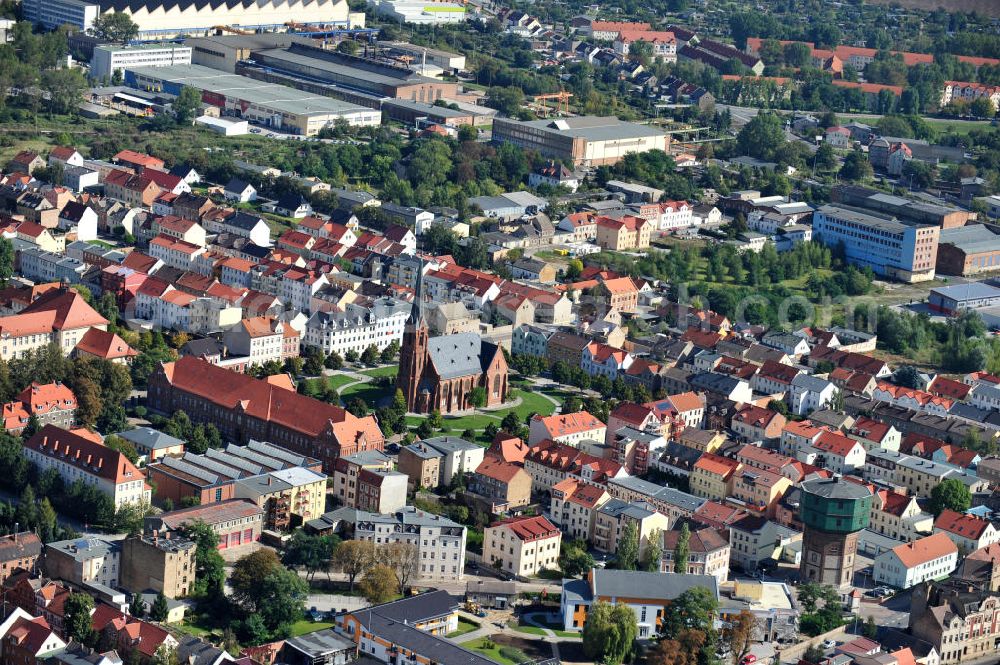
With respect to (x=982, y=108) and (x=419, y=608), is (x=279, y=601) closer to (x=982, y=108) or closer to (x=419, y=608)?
(x=419, y=608)

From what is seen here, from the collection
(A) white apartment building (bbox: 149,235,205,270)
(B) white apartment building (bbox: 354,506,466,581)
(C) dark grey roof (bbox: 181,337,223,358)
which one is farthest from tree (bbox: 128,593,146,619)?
(A) white apartment building (bbox: 149,235,205,270)

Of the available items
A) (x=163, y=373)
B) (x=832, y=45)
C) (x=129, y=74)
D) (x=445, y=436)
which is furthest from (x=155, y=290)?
(x=832, y=45)

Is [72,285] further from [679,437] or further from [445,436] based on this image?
[679,437]

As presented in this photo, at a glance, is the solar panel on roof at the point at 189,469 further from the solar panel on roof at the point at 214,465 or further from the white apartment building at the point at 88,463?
the white apartment building at the point at 88,463

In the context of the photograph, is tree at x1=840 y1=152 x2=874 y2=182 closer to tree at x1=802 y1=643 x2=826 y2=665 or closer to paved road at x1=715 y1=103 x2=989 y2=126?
paved road at x1=715 y1=103 x2=989 y2=126

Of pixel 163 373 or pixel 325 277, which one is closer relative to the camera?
pixel 163 373
